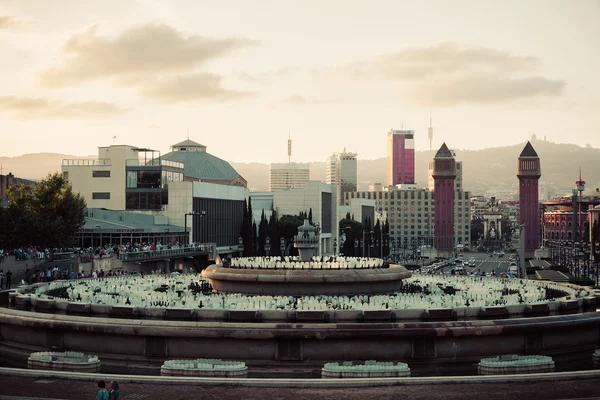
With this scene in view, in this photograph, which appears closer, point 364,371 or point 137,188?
point 364,371

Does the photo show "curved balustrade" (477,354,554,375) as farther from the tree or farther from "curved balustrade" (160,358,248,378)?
the tree

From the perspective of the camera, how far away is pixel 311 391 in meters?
23.0

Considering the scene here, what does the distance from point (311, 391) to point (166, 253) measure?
63432 mm

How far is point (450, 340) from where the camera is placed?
91.6 feet

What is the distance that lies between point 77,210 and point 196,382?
60.8 meters

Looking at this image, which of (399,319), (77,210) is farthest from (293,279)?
(77,210)

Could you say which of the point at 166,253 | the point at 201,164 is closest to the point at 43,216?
the point at 166,253

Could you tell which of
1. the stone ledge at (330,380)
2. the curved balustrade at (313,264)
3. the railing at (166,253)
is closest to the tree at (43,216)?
the railing at (166,253)

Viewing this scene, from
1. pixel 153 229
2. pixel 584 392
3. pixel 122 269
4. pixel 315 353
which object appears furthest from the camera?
pixel 153 229

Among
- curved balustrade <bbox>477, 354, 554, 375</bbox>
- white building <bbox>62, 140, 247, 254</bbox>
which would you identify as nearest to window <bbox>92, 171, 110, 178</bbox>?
white building <bbox>62, 140, 247, 254</bbox>

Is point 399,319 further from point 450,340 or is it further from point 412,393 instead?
point 412,393

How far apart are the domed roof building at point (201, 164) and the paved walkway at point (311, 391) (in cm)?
14367

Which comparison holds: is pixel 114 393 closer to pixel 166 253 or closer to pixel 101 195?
pixel 166 253

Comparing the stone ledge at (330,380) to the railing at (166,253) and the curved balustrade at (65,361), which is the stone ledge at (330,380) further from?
the railing at (166,253)
